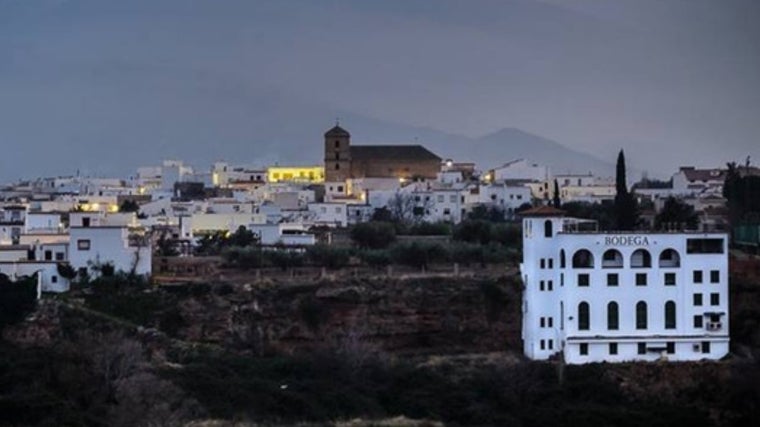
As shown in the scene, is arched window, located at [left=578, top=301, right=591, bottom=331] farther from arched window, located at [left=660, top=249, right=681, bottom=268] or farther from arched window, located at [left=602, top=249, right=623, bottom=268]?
arched window, located at [left=660, top=249, right=681, bottom=268]

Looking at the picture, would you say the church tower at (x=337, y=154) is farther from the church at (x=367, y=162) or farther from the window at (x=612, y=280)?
the window at (x=612, y=280)

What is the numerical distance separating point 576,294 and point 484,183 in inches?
1198

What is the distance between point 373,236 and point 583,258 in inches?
466

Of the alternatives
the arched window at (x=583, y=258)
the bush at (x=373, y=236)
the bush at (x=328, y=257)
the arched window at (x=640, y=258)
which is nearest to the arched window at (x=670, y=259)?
the arched window at (x=640, y=258)

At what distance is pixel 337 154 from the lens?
71.1 m

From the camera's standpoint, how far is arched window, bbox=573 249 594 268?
34.1 meters

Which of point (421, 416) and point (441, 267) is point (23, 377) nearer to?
point (421, 416)

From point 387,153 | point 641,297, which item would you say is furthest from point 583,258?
point 387,153

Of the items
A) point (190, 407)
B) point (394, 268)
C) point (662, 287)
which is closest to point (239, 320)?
point (394, 268)

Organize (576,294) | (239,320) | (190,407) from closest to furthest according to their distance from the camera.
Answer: (190,407) < (576,294) < (239,320)

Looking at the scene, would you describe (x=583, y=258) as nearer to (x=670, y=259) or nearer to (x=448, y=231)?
(x=670, y=259)

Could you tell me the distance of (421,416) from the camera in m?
30.3

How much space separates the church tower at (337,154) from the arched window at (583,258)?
36750mm

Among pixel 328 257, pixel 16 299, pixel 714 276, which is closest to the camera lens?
pixel 714 276
